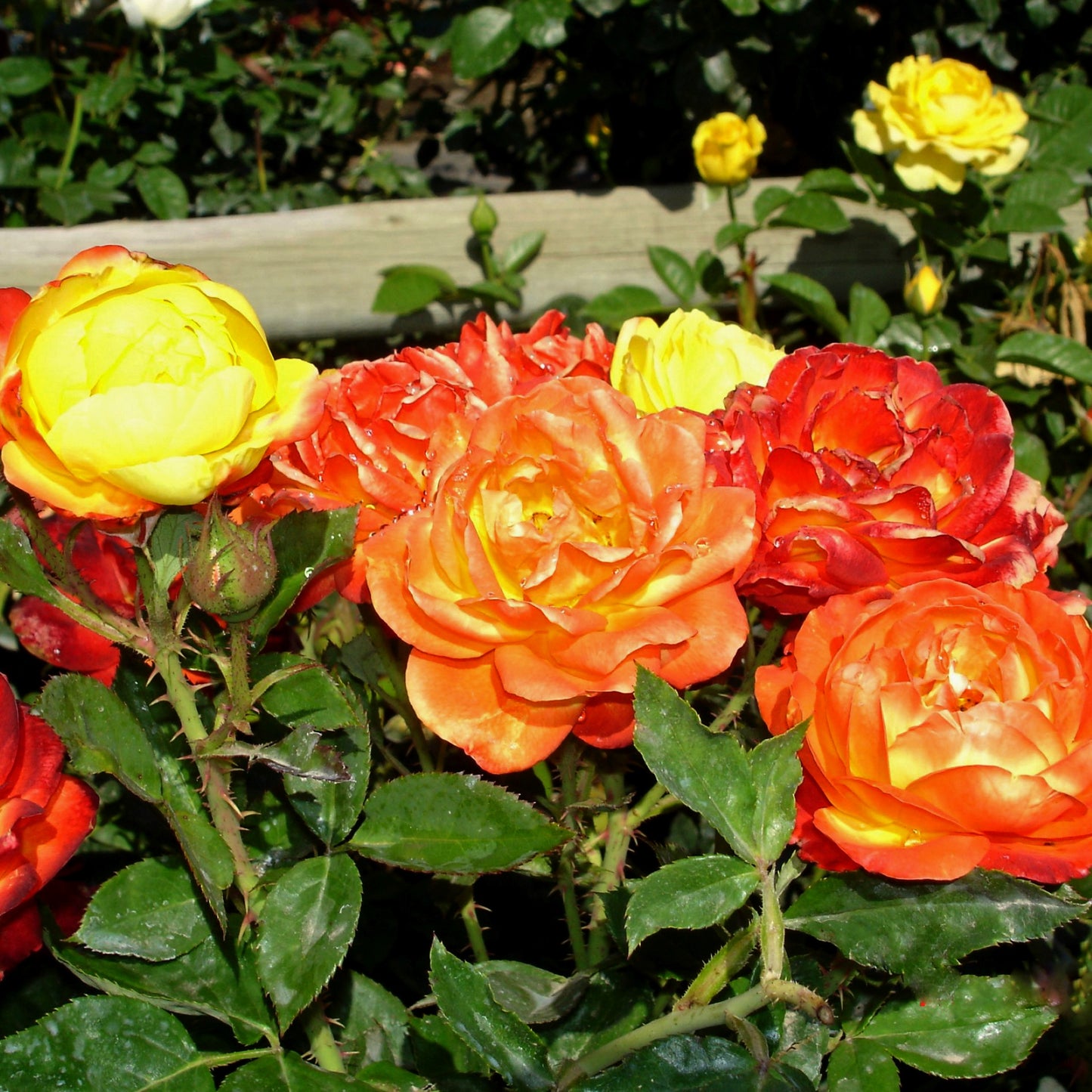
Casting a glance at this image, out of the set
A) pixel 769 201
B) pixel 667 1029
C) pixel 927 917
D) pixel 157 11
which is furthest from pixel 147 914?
pixel 157 11

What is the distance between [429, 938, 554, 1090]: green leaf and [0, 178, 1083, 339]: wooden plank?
146cm

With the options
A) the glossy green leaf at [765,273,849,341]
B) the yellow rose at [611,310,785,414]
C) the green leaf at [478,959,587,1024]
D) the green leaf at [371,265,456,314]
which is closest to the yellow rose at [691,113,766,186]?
the glossy green leaf at [765,273,849,341]

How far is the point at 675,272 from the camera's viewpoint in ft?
5.35

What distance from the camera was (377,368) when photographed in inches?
24.7

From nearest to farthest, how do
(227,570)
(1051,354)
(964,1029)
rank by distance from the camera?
(227,570) < (964,1029) < (1051,354)

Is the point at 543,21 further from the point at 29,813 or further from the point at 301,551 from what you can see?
the point at 29,813

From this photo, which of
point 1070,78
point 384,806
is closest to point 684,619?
point 384,806

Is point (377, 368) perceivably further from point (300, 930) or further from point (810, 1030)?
point (810, 1030)

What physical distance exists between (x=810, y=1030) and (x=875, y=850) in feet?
0.40

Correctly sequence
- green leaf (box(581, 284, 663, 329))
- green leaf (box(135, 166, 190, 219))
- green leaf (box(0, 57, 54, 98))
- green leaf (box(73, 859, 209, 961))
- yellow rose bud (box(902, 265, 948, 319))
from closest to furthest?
1. green leaf (box(73, 859, 209, 961))
2. yellow rose bud (box(902, 265, 948, 319))
3. green leaf (box(581, 284, 663, 329))
4. green leaf (box(0, 57, 54, 98))
5. green leaf (box(135, 166, 190, 219))

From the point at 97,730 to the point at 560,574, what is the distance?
249 millimetres

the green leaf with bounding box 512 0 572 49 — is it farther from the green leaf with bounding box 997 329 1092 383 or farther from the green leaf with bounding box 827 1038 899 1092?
the green leaf with bounding box 827 1038 899 1092

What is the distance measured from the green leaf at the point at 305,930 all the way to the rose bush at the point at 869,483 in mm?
255

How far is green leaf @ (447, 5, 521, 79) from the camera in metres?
1.79
